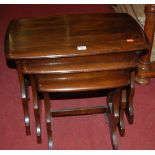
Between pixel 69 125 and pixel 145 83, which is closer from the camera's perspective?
pixel 69 125

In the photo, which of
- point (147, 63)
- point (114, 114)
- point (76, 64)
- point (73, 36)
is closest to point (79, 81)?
point (76, 64)

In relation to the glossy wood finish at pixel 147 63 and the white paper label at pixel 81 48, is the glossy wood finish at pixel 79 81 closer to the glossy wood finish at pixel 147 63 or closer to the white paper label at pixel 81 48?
the white paper label at pixel 81 48

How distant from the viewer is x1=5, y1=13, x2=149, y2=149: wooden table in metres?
1.60

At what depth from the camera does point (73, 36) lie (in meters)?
1.76

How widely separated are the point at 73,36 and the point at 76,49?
18cm

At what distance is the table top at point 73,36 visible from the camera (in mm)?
1602

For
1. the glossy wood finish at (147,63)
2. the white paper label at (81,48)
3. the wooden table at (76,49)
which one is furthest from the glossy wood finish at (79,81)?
the glossy wood finish at (147,63)

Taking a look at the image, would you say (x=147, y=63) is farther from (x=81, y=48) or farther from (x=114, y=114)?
(x=81, y=48)

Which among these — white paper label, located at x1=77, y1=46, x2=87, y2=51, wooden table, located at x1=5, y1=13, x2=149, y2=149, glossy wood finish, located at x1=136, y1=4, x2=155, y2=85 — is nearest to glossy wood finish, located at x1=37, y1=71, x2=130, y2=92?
wooden table, located at x1=5, y1=13, x2=149, y2=149

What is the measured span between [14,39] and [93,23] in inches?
21.2

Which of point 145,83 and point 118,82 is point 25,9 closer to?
point 145,83
